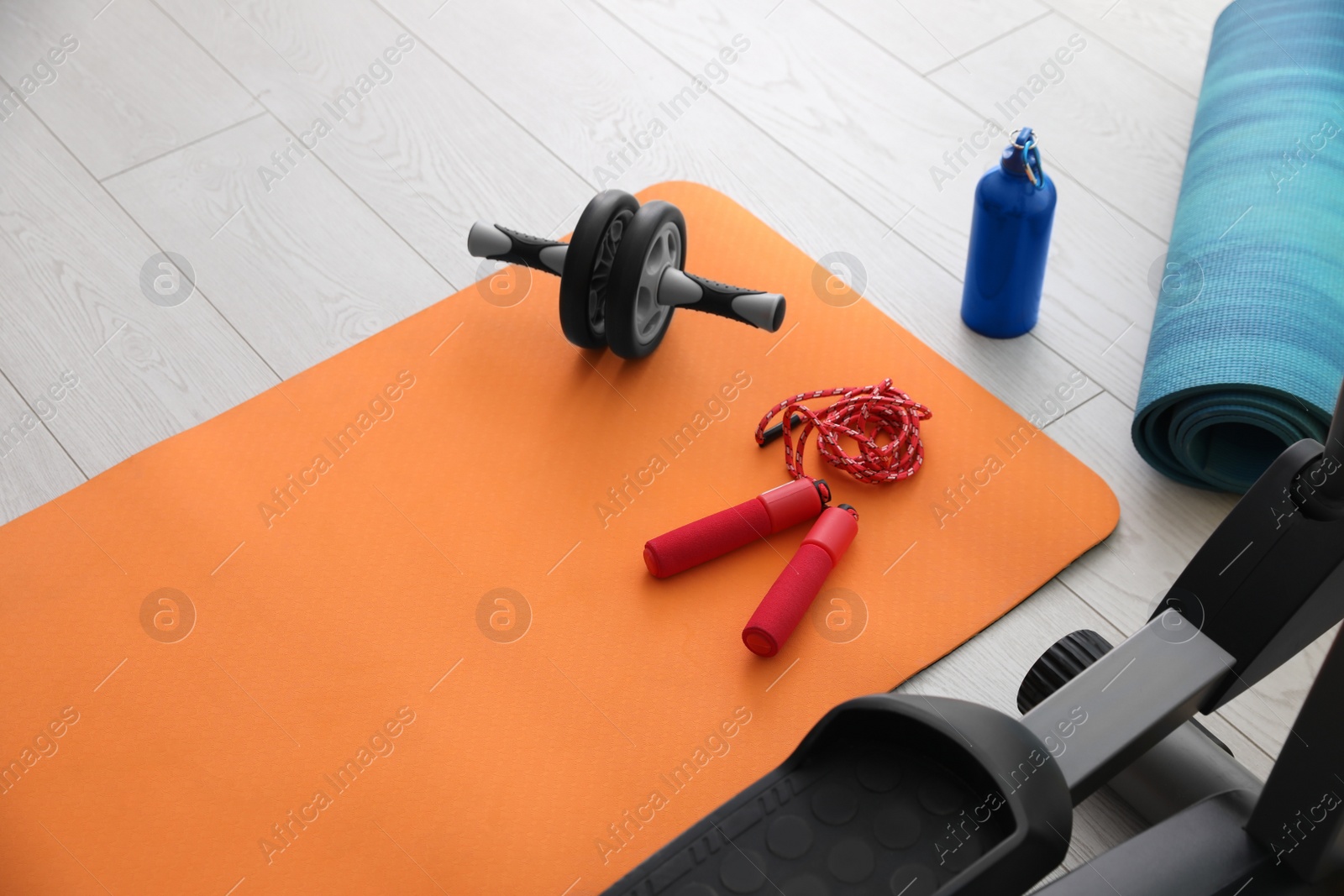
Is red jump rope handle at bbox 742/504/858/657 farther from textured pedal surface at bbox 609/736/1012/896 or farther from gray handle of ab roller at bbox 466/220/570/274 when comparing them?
gray handle of ab roller at bbox 466/220/570/274

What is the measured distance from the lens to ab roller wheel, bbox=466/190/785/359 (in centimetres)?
132

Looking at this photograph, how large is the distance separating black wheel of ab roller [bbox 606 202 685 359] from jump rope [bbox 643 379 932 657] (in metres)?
0.20

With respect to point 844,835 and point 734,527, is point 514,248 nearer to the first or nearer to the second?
point 734,527

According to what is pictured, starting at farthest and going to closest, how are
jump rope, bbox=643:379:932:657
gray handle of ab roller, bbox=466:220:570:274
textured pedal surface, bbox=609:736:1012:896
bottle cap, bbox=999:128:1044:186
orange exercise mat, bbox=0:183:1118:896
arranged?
gray handle of ab roller, bbox=466:220:570:274 → bottle cap, bbox=999:128:1044:186 → jump rope, bbox=643:379:932:657 → orange exercise mat, bbox=0:183:1118:896 → textured pedal surface, bbox=609:736:1012:896

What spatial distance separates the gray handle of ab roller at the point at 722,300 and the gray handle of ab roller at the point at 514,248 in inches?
5.7

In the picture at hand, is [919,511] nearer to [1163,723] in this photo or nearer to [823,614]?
[823,614]

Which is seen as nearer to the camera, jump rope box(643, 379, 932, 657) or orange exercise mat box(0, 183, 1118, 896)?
orange exercise mat box(0, 183, 1118, 896)

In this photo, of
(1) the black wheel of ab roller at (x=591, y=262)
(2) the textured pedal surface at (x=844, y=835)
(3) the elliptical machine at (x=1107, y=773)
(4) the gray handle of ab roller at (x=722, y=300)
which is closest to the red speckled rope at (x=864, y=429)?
(4) the gray handle of ab roller at (x=722, y=300)

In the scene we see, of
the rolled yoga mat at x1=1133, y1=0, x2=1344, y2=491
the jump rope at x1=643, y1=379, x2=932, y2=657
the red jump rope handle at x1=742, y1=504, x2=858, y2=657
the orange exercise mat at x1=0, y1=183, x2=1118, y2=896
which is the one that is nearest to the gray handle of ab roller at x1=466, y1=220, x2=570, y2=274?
the orange exercise mat at x1=0, y1=183, x2=1118, y2=896

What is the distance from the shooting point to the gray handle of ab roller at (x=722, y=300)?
1346 mm

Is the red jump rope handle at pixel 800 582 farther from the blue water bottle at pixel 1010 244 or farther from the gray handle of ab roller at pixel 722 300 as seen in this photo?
the blue water bottle at pixel 1010 244

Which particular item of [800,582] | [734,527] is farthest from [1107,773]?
[734,527]

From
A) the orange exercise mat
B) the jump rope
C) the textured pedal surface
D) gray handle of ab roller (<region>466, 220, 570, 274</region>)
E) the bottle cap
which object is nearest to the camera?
the textured pedal surface

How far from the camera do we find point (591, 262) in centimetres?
133
